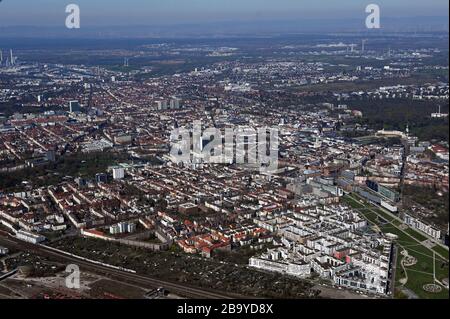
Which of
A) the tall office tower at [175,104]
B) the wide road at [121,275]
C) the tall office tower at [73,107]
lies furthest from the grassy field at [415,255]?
the tall office tower at [73,107]

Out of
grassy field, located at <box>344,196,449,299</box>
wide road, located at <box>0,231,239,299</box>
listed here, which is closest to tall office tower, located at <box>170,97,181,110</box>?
grassy field, located at <box>344,196,449,299</box>

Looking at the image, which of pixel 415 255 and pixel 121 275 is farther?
pixel 415 255

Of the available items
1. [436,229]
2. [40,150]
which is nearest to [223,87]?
[40,150]

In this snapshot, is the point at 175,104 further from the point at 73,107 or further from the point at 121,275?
the point at 121,275

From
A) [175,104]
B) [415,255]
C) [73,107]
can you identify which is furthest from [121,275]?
[73,107]

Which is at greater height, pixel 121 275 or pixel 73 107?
pixel 73 107

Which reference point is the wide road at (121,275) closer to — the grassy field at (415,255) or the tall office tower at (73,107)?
the grassy field at (415,255)

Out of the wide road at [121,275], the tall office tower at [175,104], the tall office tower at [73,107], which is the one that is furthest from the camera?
the tall office tower at [175,104]

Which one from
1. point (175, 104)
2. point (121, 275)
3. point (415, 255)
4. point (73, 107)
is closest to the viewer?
point (121, 275)
